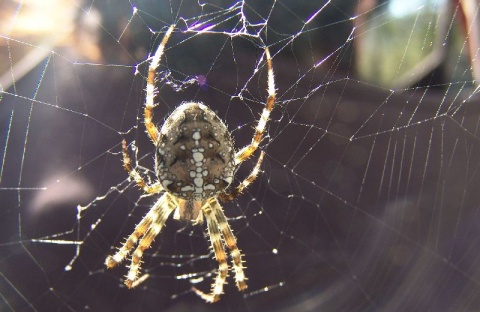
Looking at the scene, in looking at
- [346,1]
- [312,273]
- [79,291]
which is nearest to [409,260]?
[312,273]

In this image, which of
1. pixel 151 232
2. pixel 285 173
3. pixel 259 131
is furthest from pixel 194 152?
pixel 285 173

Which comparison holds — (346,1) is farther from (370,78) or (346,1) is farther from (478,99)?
(478,99)

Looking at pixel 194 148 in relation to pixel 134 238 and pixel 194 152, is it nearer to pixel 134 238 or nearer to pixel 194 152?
pixel 194 152

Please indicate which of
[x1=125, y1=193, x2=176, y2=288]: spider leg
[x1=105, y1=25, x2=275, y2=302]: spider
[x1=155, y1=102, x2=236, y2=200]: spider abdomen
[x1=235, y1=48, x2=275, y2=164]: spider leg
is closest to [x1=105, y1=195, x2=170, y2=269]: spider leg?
[x1=125, y1=193, x2=176, y2=288]: spider leg

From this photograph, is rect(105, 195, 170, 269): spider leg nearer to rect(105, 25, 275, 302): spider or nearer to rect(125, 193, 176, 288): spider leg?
rect(125, 193, 176, 288): spider leg

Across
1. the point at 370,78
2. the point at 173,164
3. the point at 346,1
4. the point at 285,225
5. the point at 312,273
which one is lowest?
the point at 173,164

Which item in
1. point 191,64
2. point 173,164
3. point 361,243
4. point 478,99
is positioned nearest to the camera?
point 173,164
